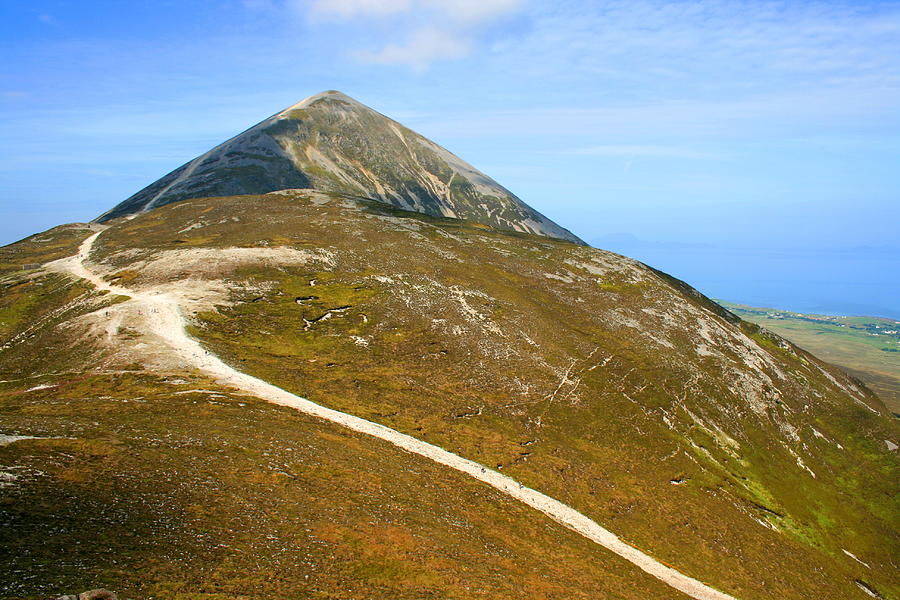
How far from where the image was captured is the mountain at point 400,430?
2792cm

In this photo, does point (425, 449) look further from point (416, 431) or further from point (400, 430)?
point (400, 430)

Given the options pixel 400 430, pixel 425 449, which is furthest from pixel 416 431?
pixel 425 449

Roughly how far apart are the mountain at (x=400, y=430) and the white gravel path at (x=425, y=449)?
0.32 meters

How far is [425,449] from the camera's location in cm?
5059

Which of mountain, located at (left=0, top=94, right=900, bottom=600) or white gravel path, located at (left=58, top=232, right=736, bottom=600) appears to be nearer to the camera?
mountain, located at (left=0, top=94, right=900, bottom=600)

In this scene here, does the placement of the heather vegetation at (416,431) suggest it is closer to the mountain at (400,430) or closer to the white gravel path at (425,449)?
the mountain at (400,430)

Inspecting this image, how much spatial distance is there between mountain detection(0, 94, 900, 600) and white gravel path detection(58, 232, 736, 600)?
1.05 ft

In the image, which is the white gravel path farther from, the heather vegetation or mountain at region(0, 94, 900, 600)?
the heather vegetation

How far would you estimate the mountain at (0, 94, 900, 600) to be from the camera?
27.9 m

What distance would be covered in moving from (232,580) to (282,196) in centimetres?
13088

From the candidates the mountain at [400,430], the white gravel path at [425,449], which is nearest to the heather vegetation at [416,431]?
the mountain at [400,430]

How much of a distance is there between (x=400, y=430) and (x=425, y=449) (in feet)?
14.4

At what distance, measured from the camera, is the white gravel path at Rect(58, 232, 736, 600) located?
140 ft

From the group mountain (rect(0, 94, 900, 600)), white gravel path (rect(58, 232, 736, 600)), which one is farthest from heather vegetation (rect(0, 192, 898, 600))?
white gravel path (rect(58, 232, 736, 600))
